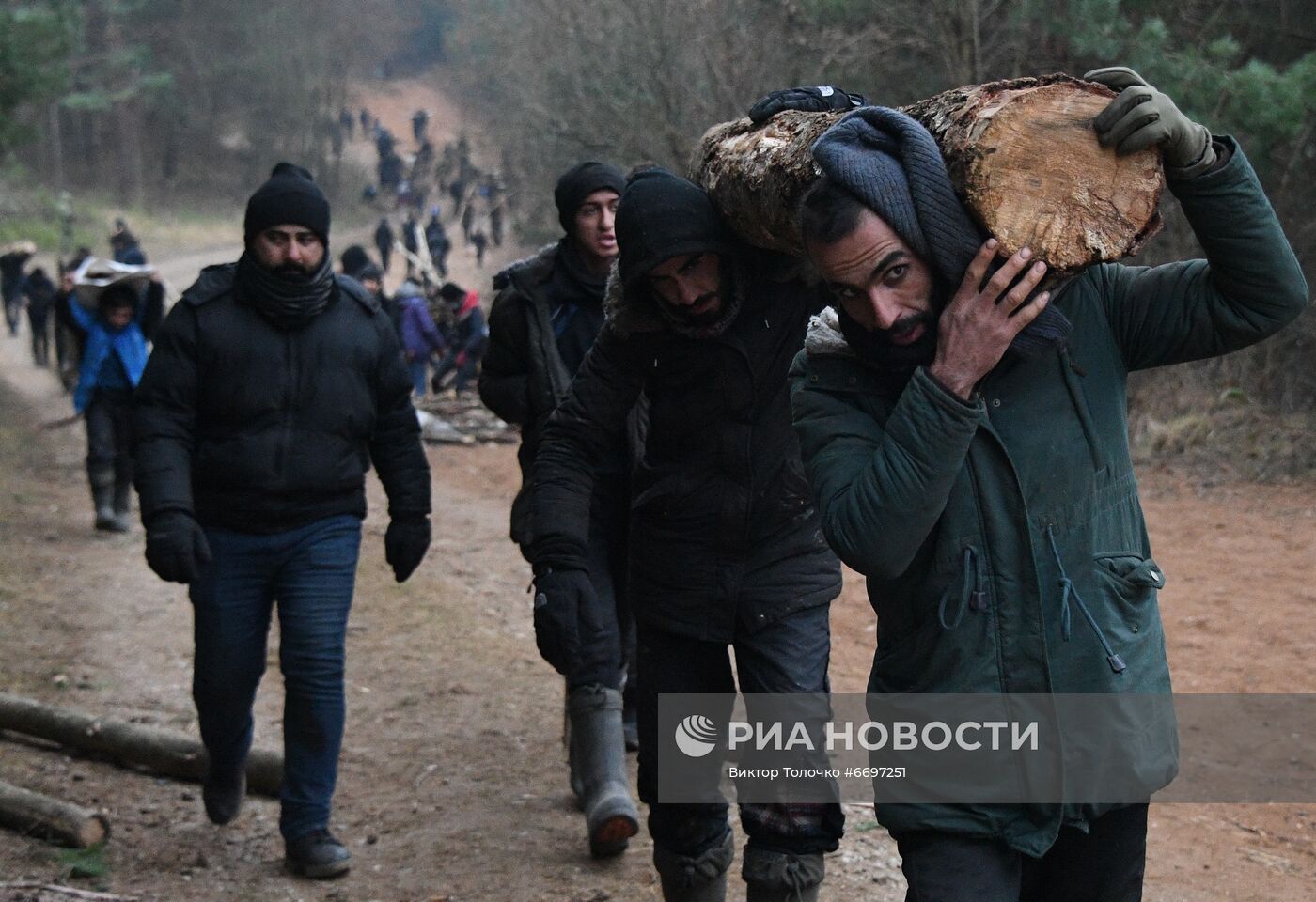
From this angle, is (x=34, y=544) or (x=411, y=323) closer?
(x=34, y=544)

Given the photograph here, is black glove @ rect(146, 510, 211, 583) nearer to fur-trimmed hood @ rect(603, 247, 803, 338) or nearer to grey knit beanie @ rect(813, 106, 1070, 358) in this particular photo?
fur-trimmed hood @ rect(603, 247, 803, 338)

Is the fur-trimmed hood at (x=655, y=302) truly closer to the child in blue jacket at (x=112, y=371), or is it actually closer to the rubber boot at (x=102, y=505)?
the child in blue jacket at (x=112, y=371)

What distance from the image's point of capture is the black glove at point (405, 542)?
524cm

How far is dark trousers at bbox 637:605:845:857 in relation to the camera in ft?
12.4

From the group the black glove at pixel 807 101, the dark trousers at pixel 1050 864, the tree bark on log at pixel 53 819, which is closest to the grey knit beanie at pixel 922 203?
the dark trousers at pixel 1050 864

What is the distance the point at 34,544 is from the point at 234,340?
6972 mm

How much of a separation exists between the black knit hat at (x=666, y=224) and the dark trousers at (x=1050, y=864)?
1.65m

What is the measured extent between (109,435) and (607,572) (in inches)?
277

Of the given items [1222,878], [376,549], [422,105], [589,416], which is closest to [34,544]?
[376,549]

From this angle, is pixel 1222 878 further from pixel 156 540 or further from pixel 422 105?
pixel 422 105

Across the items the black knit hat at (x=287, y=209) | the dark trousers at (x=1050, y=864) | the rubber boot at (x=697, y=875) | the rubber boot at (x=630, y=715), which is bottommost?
the rubber boot at (x=630, y=715)

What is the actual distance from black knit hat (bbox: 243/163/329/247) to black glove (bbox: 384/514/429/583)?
1.03 meters

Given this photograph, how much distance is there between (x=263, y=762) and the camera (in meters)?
5.75

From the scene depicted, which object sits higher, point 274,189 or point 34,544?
point 274,189
